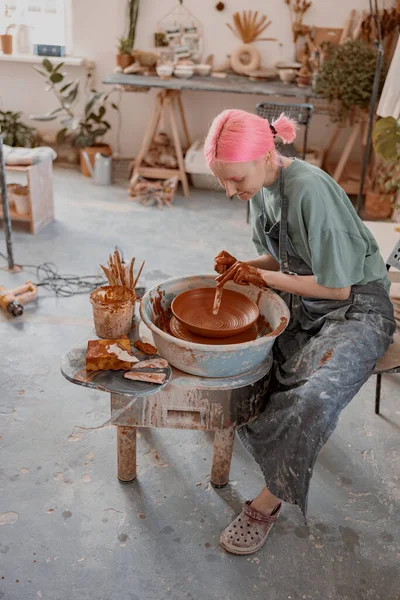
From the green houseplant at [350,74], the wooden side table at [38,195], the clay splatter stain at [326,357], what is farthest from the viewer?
the green houseplant at [350,74]

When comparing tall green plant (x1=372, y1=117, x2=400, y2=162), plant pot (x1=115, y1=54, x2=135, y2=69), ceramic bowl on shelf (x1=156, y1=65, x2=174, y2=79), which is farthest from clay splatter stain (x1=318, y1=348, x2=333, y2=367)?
plant pot (x1=115, y1=54, x2=135, y2=69)

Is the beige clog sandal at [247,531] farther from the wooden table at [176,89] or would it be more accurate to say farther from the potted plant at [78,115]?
the potted plant at [78,115]

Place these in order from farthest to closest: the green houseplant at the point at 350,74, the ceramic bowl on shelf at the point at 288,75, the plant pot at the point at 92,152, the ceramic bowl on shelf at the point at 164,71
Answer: the plant pot at the point at 92,152, the ceramic bowl on shelf at the point at 288,75, the ceramic bowl on shelf at the point at 164,71, the green houseplant at the point at 350,74

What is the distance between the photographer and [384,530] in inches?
85.3

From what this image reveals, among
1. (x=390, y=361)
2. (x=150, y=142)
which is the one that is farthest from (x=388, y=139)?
(x=150, y=142)

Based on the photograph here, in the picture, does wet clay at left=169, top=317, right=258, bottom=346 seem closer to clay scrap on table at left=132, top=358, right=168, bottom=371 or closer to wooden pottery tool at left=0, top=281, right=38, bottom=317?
clay scrap on table at left=132, top=358, right=168, bottom=371

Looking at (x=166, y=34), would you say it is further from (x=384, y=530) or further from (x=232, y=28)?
(x=384, y=530)

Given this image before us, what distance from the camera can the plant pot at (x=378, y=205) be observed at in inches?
209

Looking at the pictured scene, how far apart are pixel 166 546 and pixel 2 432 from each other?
96cm

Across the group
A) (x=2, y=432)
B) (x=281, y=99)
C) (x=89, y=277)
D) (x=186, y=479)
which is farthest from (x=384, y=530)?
(x=281, y=99)

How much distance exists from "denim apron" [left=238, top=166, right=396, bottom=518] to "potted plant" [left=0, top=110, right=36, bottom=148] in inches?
164

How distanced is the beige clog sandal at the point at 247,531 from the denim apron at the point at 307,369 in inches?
6.7

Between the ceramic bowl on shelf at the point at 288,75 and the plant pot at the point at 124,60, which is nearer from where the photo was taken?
the ceramic bowl on shelf at the point at 288,75

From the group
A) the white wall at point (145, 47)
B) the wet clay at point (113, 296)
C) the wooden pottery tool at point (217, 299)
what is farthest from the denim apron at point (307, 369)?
the white wall at point (145, 47)
